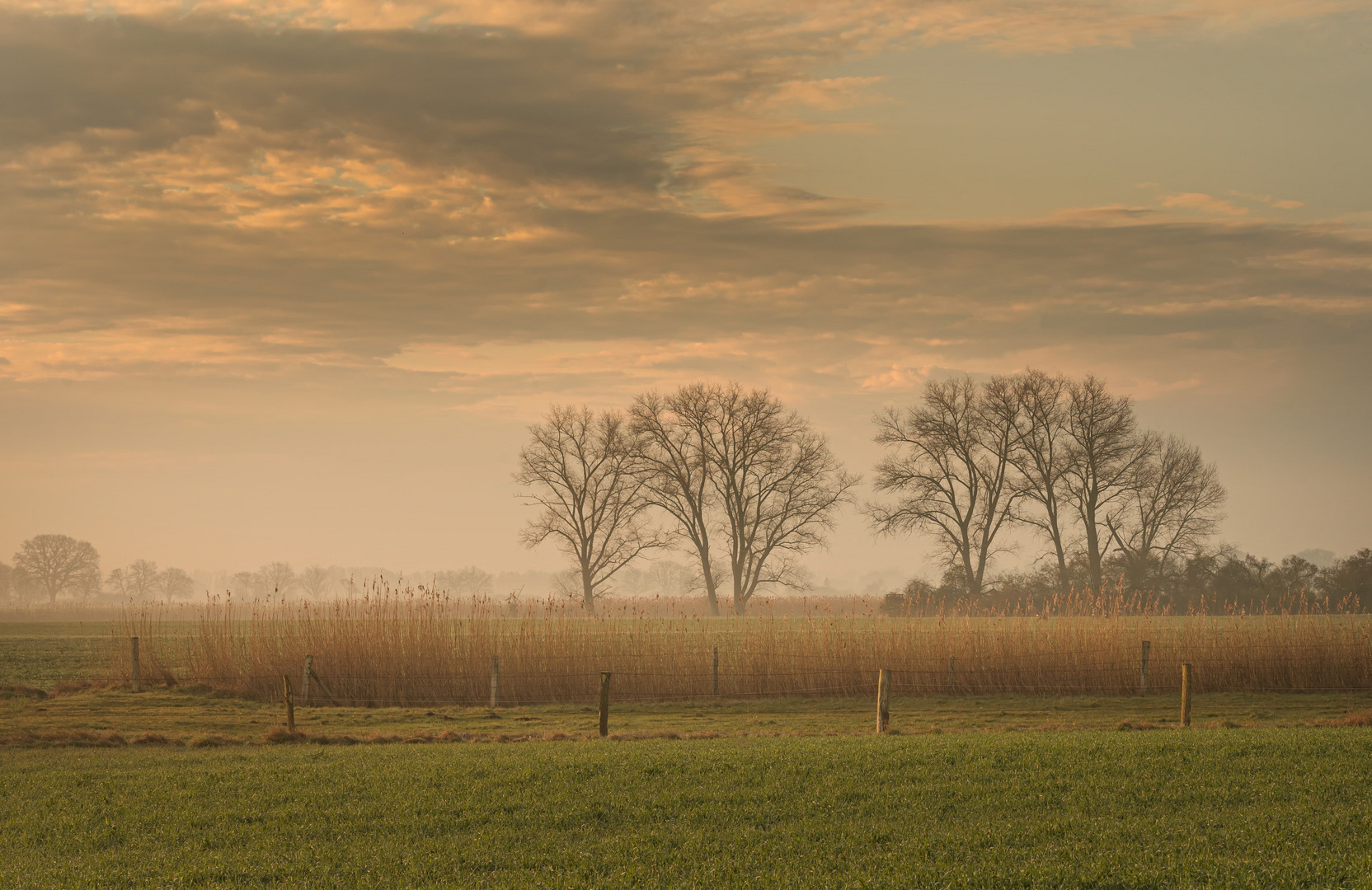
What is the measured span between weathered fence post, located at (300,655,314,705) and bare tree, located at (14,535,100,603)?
374ft

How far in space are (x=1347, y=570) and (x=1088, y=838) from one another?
52.0 m

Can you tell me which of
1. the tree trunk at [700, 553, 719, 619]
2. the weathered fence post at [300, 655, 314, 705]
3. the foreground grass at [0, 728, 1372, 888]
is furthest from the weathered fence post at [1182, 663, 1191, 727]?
the tree trunk at [700, 553, 719, 619]

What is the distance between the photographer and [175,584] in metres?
158

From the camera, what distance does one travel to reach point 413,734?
55.2ft

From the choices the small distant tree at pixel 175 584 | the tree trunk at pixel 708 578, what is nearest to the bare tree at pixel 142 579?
the small distant tree at pixel 175 584

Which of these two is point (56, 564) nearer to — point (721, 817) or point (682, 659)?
point (682, 659)

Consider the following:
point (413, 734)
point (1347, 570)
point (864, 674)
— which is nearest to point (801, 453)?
point (1347, 570)

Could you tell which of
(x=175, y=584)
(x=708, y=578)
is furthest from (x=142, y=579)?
(x=708, y=578)

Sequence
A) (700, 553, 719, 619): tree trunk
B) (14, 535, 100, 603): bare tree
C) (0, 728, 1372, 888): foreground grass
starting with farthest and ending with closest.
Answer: (14, 535, 100, 603): bare tree < (700, 553, 719, 619): tree trunk < (0, 728, 1372, 888): foreground grass

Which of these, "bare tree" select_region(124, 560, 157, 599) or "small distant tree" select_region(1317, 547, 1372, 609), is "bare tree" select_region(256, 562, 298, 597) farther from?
"small distant tree" select_region(1317, 547, 1372, 609)

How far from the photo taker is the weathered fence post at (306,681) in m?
21.4

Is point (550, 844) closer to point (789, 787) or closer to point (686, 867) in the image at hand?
point (686, 867)

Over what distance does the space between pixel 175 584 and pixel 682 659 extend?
15648 centimetres

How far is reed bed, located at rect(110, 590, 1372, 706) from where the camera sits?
2233cm
